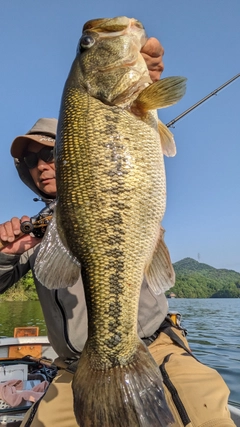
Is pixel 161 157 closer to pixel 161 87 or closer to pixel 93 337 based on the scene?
pixel 161 87

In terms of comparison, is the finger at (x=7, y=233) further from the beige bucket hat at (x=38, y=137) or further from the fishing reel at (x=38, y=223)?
the beige bucket hat at (x=38, y=137)

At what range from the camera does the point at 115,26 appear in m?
2.54

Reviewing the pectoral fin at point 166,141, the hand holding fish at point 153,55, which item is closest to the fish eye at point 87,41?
the hand holding fish at point 153,55

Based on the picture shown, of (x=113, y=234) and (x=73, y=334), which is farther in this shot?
(x=73, y=334)

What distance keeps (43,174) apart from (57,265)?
70.9 inches

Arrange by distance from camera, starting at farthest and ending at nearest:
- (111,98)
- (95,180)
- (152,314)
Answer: (152,314) → (111,98) → (95,180)

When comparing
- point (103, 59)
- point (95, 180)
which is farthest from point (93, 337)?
point (103, 59)

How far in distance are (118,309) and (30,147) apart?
2471mm

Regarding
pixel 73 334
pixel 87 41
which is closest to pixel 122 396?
pixel 73 334

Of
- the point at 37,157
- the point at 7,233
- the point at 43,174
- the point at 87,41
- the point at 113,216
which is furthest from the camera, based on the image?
the point at 37,157

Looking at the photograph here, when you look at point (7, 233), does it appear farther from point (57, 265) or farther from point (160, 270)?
point (160, 270)

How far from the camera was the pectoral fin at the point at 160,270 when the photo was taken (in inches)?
90.2

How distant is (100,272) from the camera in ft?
7.13

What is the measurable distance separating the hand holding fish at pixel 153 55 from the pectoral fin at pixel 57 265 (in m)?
1.61
